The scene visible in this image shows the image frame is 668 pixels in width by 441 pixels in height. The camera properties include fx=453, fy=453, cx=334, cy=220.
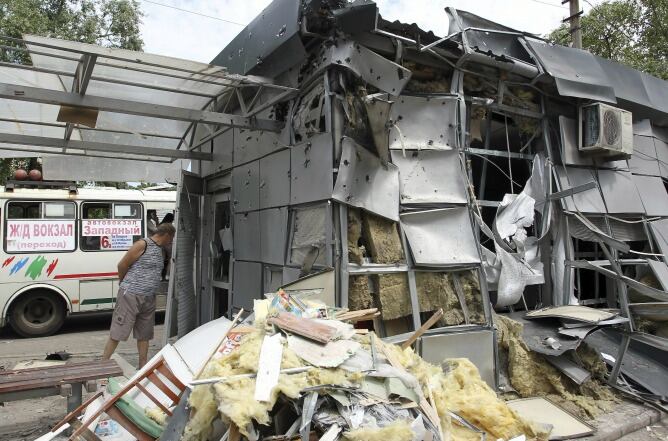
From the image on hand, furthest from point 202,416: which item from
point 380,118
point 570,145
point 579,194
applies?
point 570,145

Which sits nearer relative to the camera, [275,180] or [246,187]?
[275,180]

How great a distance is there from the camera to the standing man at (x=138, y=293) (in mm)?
5078

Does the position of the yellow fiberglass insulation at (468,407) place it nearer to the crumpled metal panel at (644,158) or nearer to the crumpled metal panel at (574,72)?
the crumpled metal panel at (574,72)

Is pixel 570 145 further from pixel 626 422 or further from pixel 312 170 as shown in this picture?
pixel 312 170

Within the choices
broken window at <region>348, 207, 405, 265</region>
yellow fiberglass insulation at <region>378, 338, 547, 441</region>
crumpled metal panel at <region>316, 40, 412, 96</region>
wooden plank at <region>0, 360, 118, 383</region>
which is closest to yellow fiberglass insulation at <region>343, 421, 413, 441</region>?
yellow fiberglass insulation at <region>378, 338, 547, 441</region>

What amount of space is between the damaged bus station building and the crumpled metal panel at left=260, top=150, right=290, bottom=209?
24mm

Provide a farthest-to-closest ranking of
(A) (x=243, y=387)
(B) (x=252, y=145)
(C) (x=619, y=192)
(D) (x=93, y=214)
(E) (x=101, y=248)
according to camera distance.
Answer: (D) (x=93, y=214) < (E) (x=101, y=248) < (C) (x=619, y=192) < (B) (x=252, y=145) < (A) (x=243, y=387)

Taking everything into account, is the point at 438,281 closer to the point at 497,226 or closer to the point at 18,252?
the point at 497,226

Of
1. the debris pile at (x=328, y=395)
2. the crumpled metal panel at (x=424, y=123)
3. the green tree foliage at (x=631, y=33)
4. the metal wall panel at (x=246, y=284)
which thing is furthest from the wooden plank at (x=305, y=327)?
the green tree foliage at (x=631, y=33)

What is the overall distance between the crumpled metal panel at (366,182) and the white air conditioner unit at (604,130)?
2.88 metres

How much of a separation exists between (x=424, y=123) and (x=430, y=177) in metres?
0.55

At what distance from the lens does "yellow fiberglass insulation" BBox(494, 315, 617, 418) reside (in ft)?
14.5

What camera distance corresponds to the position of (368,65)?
408 cm

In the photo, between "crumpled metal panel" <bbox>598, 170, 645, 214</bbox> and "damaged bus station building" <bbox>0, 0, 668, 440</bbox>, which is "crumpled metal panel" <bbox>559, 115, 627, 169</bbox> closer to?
"damaged bus station building" <bbox>0, 0, 668, 440</bbox>
